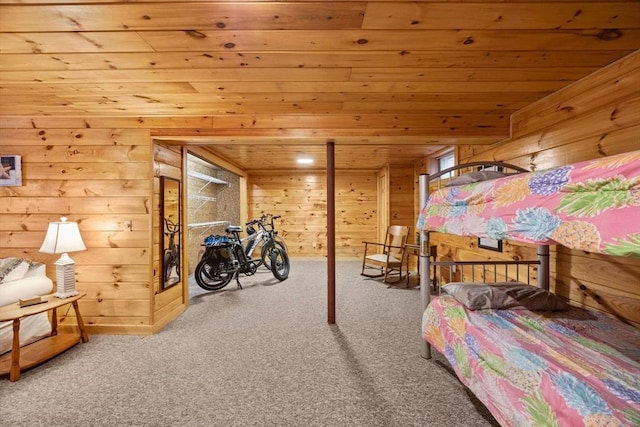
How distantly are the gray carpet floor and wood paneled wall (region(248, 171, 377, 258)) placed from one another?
338 cm

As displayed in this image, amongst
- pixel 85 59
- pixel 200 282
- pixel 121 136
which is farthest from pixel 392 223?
pixel 85 59

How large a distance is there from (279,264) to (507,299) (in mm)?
3399

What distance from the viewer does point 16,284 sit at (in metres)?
2.28

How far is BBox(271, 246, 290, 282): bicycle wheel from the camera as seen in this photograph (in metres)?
4.49

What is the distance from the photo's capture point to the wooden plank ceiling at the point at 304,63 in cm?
129

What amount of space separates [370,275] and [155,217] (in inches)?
134

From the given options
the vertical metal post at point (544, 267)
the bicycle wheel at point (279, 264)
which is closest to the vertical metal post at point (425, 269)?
the vertical metal post at point (544, 267)

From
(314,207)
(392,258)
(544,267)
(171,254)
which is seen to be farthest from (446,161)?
(171,254)

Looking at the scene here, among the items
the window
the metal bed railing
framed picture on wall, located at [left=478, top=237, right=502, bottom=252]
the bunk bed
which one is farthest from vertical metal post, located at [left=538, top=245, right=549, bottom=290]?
the window

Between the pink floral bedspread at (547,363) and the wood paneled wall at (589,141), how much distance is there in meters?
0.23

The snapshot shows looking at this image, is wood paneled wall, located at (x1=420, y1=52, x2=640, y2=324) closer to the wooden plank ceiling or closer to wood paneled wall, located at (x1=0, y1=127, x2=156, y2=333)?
the wooden plank ceiling

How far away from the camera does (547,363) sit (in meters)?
1.10

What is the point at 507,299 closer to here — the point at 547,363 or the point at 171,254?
the point at 547,363

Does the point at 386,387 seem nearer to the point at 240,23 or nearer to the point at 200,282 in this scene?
the point at 240,23
